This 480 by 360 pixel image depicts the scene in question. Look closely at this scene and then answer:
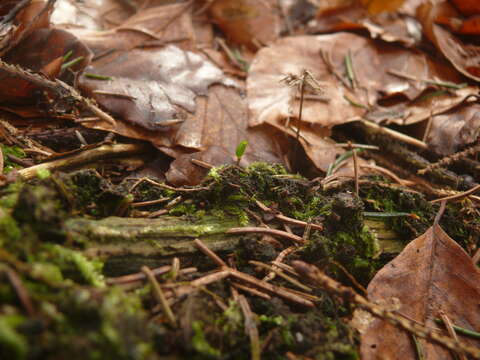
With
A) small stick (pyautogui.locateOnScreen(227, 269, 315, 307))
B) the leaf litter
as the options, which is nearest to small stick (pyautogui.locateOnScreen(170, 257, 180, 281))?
the leaf litter

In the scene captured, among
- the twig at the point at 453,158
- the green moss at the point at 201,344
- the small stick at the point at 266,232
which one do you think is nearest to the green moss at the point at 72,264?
the green moss at the point at 201,344

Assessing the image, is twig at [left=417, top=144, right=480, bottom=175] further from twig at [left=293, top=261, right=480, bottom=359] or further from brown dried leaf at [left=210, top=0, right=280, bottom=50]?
brown dried leaf at [left=210, top=0, right=280, bottom=50]

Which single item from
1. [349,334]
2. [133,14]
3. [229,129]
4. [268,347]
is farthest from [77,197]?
[133,14]

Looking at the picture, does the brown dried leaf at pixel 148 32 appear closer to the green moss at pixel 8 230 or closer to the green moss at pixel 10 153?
the green moss at pixel 10 153

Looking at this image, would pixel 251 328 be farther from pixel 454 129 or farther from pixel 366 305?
pixel 454 129

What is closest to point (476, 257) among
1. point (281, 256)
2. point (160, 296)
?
point (281, 256)

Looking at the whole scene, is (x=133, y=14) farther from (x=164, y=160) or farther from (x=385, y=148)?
(x=385, y=148)
